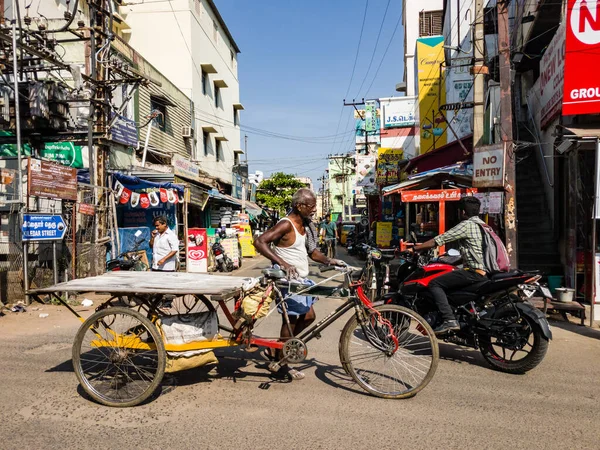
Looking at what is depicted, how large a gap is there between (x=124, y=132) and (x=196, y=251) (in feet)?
13.8

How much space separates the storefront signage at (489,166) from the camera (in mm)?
8492

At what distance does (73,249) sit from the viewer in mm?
9492

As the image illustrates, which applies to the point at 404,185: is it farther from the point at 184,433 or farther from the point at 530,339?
the point at 184,433

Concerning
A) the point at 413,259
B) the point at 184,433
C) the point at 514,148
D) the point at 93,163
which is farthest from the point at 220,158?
the point at 184,433

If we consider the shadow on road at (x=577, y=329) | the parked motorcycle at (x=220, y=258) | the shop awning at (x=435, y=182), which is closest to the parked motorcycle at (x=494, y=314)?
the shadow on road at (x=577, y=329)

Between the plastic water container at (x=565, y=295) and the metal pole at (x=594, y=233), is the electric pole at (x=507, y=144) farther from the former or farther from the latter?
the metal pole at (x=594, y=233)

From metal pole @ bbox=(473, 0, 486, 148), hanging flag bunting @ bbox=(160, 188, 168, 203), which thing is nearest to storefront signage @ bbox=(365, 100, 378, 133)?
metal pole @ bbox=(473, 0, 486, 148)

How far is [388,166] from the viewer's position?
22.2m

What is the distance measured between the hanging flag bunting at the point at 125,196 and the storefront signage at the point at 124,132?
1385 millimetres

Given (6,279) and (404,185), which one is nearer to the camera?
(6,279)

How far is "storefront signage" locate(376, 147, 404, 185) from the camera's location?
853 inches

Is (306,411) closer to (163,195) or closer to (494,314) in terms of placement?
(494,314)

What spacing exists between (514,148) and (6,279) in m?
9.74

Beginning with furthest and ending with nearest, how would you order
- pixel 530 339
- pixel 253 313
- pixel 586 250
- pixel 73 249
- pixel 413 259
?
pixel 73 249, pixel 586 250, pixel 413 259, pixel 530 339, pixel 253 313
